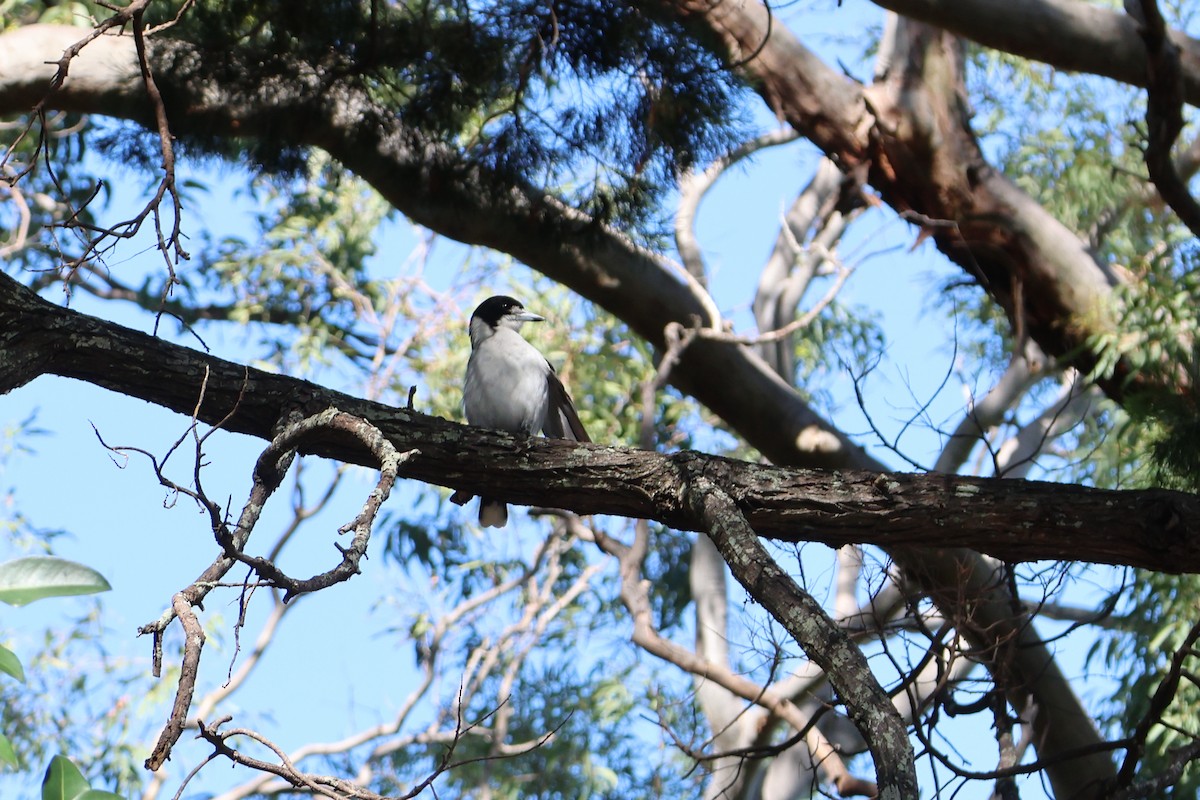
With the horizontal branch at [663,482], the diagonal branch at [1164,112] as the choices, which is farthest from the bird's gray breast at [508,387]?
the diagonal branch at [1164,112]

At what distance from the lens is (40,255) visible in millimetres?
7516

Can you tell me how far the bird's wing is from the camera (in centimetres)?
403

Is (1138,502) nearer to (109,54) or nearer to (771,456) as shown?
(771,456)

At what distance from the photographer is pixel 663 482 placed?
2455 mm

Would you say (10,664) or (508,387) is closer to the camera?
(10,664)

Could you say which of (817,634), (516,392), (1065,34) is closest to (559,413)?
(516,392)

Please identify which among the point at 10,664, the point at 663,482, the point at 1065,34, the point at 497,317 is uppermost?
the point at 497,317

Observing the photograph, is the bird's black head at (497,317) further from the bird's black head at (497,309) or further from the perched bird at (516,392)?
the perched bird at (516,392)

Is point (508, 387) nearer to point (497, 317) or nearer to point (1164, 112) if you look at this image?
point (497, 317)

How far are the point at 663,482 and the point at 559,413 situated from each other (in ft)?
5.68

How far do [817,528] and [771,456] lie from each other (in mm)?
2055

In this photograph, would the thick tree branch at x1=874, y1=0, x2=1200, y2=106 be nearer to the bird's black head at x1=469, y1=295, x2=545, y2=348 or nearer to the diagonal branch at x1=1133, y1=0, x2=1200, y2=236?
the diagonal branch at x1=1133, y1=0, x2=1200, y2=236

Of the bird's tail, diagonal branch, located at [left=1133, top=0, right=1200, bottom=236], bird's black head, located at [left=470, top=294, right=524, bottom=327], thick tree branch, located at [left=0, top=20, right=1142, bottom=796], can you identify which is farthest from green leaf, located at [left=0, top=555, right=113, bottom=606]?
bird's black head, located at [left=470, top=294, right=524, bottom=327]

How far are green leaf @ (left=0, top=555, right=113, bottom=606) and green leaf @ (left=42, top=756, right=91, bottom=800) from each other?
19 centimetres
